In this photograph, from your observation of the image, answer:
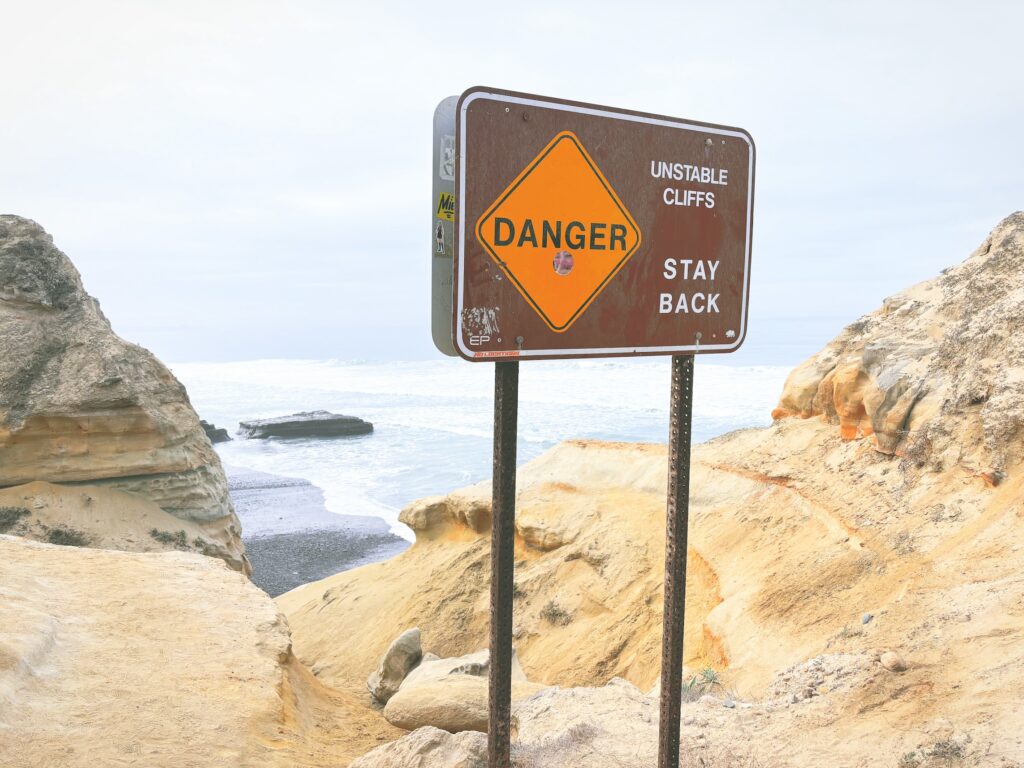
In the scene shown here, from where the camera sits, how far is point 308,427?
41.2 m

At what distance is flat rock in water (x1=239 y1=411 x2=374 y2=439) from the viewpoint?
134 ft

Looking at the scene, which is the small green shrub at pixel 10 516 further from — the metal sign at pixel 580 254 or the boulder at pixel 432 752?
→ the metal sign at pixel 580 254

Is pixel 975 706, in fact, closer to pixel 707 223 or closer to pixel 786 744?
pixel 786 744

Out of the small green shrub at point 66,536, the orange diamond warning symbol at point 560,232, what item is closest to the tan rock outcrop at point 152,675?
the small green shrub at point 66,536

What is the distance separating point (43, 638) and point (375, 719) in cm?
295

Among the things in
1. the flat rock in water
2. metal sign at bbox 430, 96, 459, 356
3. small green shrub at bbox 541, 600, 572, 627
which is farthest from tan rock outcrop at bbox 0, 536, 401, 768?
the flat rock in water

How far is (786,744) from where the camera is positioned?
4.20m

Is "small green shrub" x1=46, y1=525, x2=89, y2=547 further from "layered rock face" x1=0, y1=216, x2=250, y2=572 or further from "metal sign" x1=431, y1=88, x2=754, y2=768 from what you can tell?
"metal sign" x1=431, y1=88, x2=754, y2=768

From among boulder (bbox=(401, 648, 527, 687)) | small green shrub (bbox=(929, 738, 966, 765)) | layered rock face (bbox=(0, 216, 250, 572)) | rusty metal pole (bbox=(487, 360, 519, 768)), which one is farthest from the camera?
layered rock face (bbox=(0, 216, 250, 572))

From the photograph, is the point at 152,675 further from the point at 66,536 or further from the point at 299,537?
the point at 299,537

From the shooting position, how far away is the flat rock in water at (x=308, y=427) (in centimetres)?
4091

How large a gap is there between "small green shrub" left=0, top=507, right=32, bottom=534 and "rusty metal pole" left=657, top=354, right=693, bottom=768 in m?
11.0

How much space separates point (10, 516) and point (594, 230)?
11.5 metres

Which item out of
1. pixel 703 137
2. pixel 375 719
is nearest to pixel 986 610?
pixel 703 137
